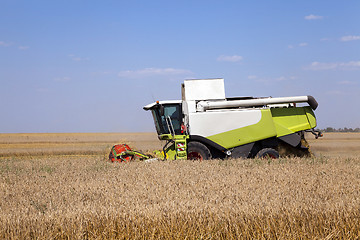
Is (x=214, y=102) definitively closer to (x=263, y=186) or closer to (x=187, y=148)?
(x=187, y=148)

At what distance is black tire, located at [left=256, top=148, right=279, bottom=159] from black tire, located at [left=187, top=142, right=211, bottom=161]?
153 centimetres

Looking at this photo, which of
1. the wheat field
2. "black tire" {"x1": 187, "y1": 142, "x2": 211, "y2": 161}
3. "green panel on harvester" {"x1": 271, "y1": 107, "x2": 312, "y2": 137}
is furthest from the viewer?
"green panel on harvester" {"x1": 271, "y1": 107, "x2": 312, "y2": 137}

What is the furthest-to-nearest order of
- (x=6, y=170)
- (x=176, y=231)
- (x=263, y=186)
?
(x=6, y=170) → (x=263, y=186) → (x=176, y=231)

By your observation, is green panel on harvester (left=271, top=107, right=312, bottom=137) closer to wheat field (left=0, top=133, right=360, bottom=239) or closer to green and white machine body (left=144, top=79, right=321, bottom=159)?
green and white machine body (left=144, top=79, right=321, bottom=159)

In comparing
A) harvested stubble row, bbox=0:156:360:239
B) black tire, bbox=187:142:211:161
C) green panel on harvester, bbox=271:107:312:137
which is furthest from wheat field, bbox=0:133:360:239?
green panel on harvester, bbox=271:107:312:137

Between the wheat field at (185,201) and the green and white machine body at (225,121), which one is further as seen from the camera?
the green and white machine body at (225,121)

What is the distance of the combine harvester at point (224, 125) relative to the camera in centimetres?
1145

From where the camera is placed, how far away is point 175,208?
15.6 feet

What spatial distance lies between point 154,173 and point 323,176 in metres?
3.64

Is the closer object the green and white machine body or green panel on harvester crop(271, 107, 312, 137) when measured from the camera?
the green and white machine body

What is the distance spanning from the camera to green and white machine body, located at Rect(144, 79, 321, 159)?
1145cm

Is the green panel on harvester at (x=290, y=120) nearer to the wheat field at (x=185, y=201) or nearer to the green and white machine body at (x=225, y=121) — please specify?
the green and white machine body at (x=225, y=121)

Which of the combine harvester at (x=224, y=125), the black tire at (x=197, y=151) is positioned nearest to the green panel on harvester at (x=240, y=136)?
the combine harvester at (x=224, y=125)

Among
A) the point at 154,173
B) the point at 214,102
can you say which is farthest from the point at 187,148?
the point at 154,173
